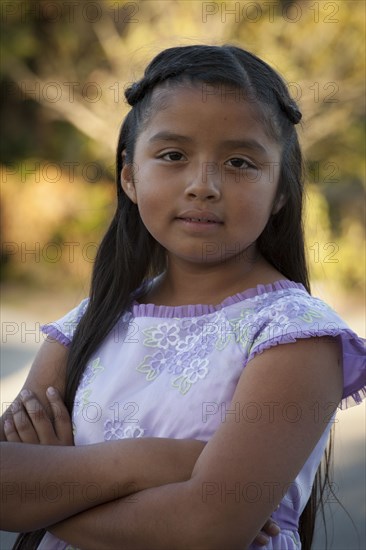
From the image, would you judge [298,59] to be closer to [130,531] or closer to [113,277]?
[113,277]

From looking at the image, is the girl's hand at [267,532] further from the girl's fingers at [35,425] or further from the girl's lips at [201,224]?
the girl's lips at [201,224]

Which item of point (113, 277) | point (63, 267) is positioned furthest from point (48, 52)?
point (113, 277)

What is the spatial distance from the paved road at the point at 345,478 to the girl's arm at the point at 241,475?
1.04 metres

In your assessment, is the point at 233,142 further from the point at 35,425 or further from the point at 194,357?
the point at 35,425

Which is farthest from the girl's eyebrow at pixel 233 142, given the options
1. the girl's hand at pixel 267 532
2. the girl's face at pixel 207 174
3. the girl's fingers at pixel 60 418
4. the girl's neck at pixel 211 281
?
the girl's hand at pixel 267 532

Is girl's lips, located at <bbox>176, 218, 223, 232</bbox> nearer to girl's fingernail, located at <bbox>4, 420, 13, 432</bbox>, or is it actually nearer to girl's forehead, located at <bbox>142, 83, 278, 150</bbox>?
girl's forehead, located at <bbox>142, 83, 278, 150</bbox>

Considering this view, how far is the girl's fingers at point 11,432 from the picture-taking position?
6.11ft

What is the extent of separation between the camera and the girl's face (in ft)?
5.74

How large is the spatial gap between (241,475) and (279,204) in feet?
2.22

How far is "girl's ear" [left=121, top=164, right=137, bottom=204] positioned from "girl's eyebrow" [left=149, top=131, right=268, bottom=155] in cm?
21

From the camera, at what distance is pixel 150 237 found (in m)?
2.16

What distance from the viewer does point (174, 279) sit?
2.03 meters

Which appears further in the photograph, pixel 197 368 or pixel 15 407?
pixel 15 407

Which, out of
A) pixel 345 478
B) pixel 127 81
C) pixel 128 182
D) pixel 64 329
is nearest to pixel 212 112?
pixel 128 182
